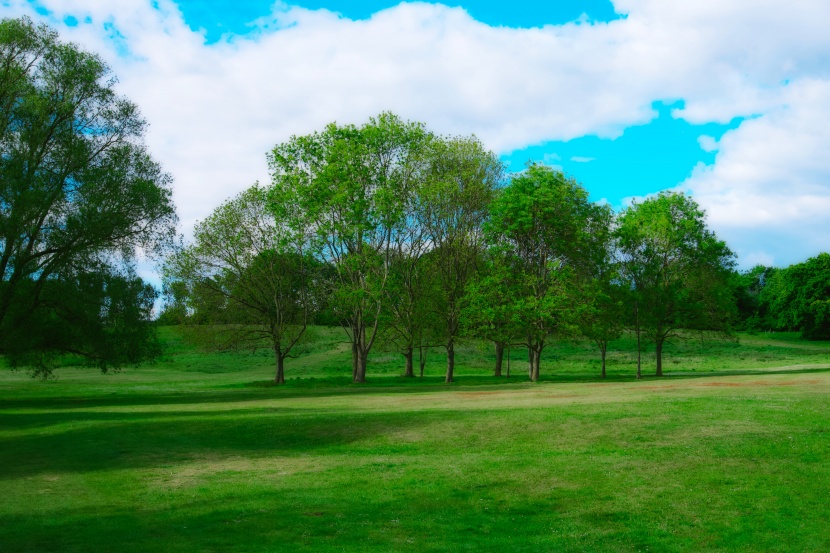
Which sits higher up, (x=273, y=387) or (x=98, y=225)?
(x=98, y=225)

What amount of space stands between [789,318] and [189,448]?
127 meters

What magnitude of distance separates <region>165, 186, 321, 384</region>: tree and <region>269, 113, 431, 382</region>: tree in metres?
2.88

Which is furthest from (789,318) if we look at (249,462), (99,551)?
(99,551)

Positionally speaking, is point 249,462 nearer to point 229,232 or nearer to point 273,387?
point 273,387

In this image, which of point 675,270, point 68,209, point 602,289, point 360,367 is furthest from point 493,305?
point 68,209

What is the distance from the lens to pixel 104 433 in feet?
96.5

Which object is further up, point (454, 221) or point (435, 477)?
point (454, 221)

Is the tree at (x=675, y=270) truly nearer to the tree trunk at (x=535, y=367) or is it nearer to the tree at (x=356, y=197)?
the tree trunk at (x=535, y=367)

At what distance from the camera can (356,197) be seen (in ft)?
202

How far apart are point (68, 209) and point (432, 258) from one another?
104ft

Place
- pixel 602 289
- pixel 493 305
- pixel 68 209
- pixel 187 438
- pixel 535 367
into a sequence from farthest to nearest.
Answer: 1. pixel 602 289
2. pixel 535 367
3. pixel 493 305
4. pixel 68 209
5. pixel 187 438

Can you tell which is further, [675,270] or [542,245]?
[675,270]

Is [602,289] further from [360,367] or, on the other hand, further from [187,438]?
[187,438]

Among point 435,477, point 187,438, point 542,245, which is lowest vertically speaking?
point 187,438
